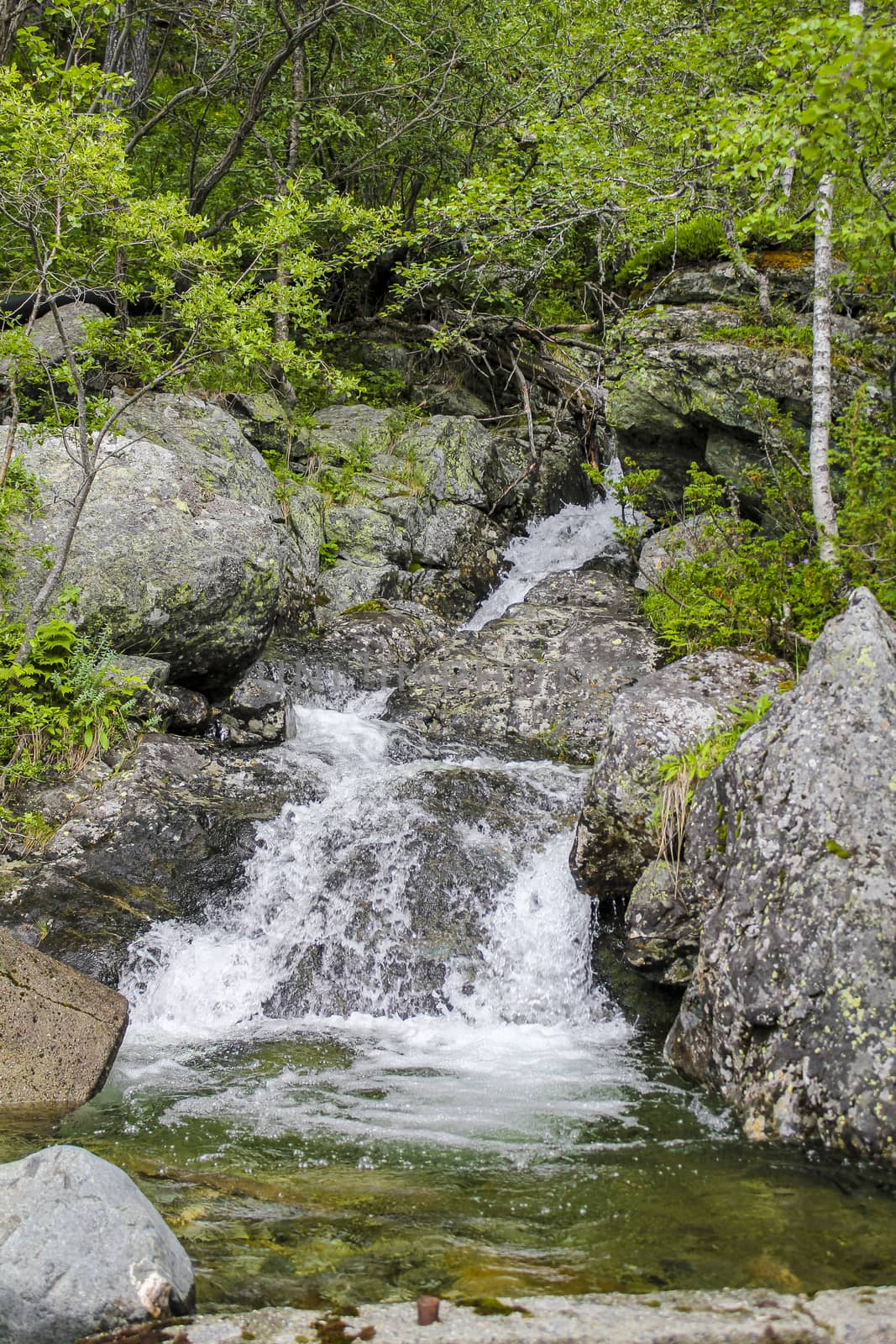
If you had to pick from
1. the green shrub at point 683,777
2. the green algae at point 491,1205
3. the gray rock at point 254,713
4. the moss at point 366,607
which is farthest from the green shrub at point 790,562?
the green algae at point 491,1205

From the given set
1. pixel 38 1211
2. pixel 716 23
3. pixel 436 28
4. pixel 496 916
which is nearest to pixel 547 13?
pixel 436 28

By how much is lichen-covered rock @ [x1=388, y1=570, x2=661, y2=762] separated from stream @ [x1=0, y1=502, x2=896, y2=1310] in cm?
93

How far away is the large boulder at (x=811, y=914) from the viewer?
4852 millimetres

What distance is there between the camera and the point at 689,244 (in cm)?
1449

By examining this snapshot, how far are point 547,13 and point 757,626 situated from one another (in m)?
13.9

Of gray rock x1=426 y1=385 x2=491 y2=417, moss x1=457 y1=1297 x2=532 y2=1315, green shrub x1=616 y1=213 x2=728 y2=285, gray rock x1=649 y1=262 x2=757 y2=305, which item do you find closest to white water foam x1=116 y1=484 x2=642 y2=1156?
moss x1=457 y1=1297 x2=532 y2=1315

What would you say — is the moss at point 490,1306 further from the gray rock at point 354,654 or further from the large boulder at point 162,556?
the gray rock at point 354,654

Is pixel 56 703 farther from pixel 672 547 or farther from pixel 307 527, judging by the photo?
pixel 672 547

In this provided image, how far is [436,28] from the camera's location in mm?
16703

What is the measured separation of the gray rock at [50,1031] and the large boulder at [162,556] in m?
4.96

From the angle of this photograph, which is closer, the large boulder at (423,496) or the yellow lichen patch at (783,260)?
the yellow lichen patch at (783,260)

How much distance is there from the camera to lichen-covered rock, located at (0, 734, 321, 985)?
25.9 ft

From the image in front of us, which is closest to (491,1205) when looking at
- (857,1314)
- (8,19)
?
(857,1314)

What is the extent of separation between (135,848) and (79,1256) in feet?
18.7
